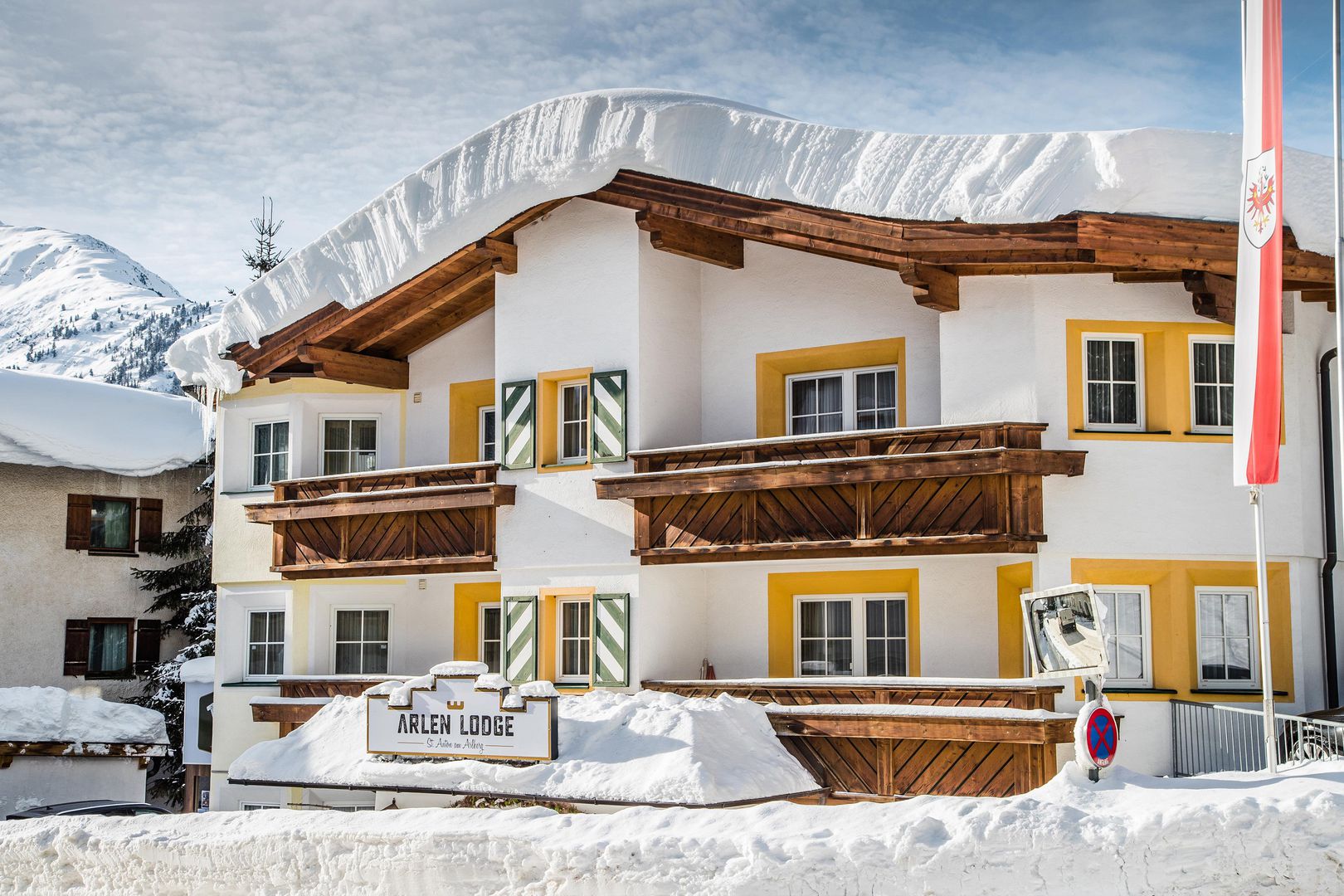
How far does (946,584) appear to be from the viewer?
18.7m

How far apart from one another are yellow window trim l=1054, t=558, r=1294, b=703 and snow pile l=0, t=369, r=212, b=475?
20155 millimetres

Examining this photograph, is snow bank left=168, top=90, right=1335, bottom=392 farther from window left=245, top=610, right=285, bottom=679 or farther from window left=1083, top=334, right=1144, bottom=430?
window left=245, top=610, right=285, bottom=679

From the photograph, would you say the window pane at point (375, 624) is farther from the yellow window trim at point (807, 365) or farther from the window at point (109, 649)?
the window at point (109, 649)

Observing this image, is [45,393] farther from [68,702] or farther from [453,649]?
[453,649]

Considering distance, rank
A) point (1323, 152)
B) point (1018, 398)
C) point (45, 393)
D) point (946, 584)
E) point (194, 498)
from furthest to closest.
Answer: point (194, 498) → point (45, 393) → point (946, 584) → point (1018, 398) → point (1323, 152)

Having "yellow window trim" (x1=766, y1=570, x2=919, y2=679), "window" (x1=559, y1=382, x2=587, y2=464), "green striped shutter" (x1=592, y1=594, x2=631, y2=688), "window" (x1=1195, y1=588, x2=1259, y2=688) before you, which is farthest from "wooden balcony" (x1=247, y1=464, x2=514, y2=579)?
"window" (x1=1195, y1=588, x2=1259, y2=688)

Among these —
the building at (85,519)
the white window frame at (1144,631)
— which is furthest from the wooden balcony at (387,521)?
the building at (85,519)

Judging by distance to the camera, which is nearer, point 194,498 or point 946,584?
point 946,584

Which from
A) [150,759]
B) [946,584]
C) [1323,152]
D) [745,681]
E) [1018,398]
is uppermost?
[1323,152]

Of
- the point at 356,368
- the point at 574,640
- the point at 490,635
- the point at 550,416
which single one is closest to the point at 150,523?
the point at 356,368

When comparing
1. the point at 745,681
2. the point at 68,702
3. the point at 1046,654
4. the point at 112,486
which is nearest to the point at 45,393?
the point at 112,486

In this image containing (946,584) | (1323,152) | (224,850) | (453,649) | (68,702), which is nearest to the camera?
(224,850)

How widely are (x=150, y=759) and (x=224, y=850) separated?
58.1 feet

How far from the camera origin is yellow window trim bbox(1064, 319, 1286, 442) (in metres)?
17.2
